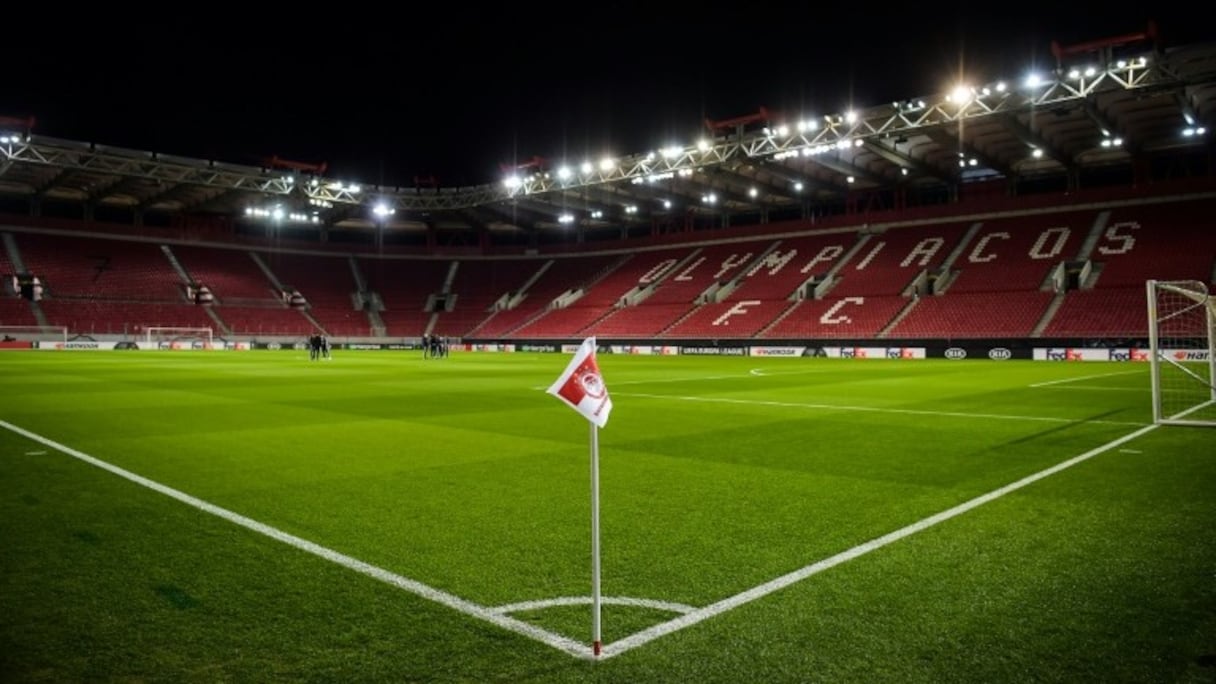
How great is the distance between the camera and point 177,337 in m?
57.4

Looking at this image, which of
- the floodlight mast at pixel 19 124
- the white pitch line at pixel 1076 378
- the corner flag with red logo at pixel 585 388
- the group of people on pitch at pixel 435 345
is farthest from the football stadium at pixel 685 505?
the floodlight mast at pixel 19 124

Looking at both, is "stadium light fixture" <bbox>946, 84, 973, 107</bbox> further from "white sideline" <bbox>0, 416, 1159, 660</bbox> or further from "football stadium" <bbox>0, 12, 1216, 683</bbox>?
"white sideline" <bbox>0, 416, 1159, 660</bbox>

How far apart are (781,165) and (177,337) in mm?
46279

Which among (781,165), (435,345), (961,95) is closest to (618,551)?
(961,95)

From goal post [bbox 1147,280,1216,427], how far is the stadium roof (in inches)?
446

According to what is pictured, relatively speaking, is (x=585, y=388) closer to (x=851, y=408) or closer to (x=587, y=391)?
(x=587, y=391)

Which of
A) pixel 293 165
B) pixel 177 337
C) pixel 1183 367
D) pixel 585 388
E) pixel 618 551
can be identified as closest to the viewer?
pixel 585 388

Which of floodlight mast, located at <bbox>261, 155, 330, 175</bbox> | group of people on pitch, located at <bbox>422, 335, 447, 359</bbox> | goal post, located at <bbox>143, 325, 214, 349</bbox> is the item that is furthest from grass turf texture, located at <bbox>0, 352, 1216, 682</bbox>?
goal post, located at <bbox>143, 325, 214, 349</bbox>

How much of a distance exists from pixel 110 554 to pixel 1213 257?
49.9m

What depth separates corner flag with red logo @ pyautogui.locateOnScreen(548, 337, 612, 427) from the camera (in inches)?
153

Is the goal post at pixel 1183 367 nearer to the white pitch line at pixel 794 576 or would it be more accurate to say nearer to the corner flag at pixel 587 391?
the white pitch line at pixel 794 576

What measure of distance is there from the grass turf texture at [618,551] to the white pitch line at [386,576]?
0.25 ft

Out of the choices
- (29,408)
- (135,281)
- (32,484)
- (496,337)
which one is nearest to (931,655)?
(32,484)

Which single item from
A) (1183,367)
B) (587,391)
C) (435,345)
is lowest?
(1183,367)
